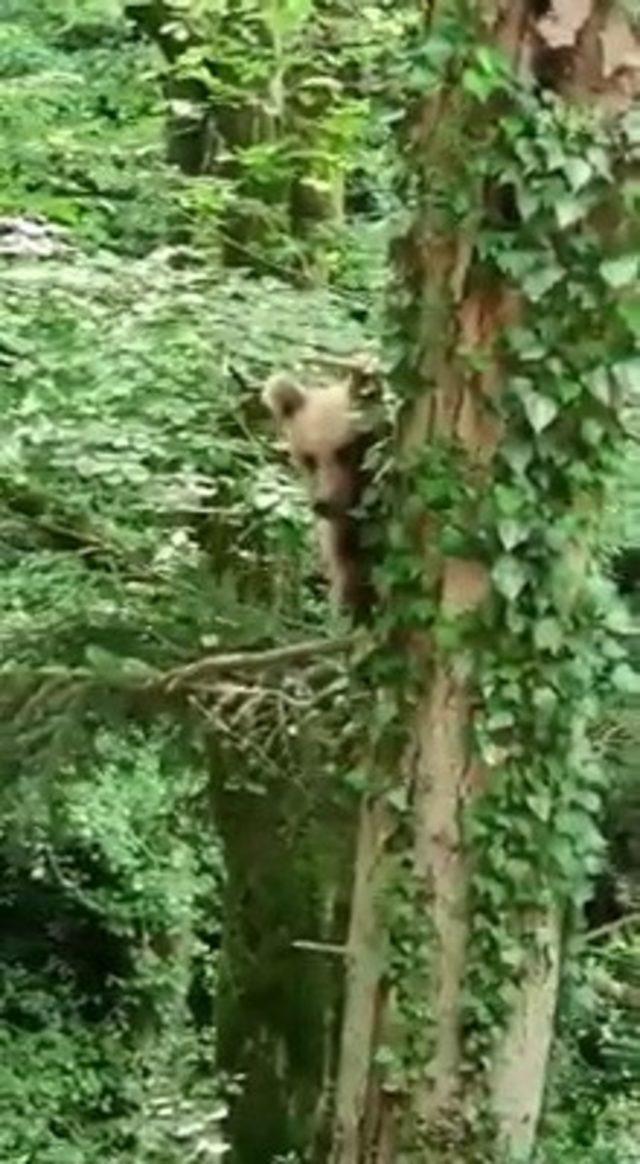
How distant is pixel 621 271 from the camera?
3559 millimetres

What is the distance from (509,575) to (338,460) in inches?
20.2

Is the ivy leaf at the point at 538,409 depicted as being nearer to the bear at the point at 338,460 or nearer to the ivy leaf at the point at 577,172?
the ivy leaf at the point at 577,172

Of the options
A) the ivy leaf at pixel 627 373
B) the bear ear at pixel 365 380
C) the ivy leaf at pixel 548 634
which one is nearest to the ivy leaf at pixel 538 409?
the ivy leaf at pixel 627 373

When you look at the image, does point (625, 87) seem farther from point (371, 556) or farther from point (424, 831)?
point (424, 831)

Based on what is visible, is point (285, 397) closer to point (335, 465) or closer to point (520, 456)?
point (335, 465)

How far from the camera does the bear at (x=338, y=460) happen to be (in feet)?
13.1

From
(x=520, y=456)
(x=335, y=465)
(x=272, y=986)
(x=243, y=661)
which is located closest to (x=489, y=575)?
(x=520, y=456)

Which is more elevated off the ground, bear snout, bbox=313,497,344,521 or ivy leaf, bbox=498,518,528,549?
bear snout, bbox=313,497,344,521

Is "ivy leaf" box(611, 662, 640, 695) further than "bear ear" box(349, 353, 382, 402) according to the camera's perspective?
No

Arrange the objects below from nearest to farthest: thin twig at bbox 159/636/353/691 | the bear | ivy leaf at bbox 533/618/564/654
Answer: ivy leaf at bbox 533/618/564/654 → the bear → thin twig at bbox 159/636/353/691

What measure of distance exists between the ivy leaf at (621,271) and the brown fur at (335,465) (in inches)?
24.7

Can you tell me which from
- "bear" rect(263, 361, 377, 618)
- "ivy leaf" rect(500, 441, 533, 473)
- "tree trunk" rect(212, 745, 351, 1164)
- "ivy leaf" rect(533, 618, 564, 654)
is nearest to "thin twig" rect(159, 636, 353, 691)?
"bear" rect(263, 361, 377, 618)

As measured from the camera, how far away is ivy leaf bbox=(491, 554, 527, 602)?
12.0ft

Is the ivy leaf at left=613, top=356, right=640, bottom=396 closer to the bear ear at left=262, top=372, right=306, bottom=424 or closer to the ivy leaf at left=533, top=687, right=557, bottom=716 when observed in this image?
the ivy leaf at left=533, top=687, right=557, bottom=716
